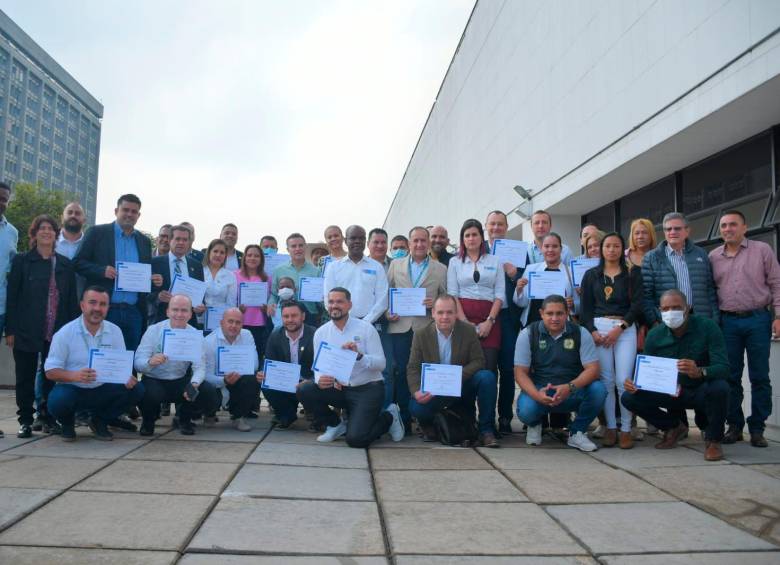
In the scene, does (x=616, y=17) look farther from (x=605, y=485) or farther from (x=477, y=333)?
(x=605, y=485)

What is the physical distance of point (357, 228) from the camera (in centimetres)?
593

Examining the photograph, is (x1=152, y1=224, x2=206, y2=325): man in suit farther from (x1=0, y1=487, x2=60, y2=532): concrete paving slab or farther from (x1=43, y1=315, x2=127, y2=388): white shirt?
(x1=0, y1=487, x2=60, y2=532): concrete paving slab

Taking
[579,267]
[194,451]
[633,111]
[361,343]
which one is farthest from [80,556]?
[633,111]

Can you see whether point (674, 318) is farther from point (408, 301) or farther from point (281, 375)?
point (281, 375)

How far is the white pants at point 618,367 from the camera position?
5.34 m

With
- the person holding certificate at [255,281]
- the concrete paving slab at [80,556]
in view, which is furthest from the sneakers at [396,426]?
the concrete paving slab at [80,556]

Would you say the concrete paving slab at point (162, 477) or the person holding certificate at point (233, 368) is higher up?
the person holding certificate at point (233, 368)

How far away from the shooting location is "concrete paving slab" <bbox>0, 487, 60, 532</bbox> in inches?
119

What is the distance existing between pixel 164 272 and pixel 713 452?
16.5 ft

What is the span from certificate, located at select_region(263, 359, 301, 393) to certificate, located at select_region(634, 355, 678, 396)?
2852 mm

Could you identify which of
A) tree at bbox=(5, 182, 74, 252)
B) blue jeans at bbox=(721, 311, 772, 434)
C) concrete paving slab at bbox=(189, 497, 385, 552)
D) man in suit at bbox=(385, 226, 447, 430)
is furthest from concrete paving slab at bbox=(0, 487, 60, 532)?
tree at bbox=(5, 182, 74, 252)

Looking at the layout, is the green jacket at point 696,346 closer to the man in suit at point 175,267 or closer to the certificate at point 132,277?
the man in suit at point 175,267

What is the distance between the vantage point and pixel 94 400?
516 centimetres

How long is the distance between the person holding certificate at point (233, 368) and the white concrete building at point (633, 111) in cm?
492
